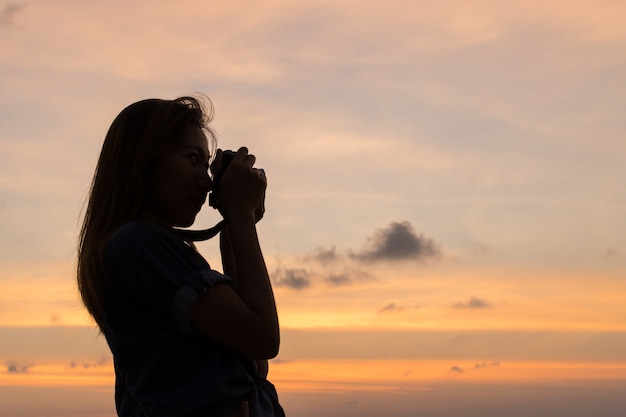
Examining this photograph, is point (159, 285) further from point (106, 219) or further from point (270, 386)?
point (270, 386)

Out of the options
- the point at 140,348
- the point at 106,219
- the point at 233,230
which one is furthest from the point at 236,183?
the point at 140,348

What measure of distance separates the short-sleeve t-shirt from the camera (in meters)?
0.41

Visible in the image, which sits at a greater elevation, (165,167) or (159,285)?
(165,167)

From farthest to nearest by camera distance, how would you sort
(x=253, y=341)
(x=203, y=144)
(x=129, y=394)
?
(x=203, y=144) < (x=129, y=394) < (x=253, y=341)

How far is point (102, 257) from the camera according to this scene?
4055mm

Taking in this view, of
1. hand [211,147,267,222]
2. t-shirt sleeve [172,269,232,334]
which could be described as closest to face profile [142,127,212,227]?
hand [211,147,267,222]

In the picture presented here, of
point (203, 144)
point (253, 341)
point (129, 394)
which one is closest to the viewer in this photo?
point (253, 341)

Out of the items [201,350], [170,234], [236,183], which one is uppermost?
[236,183]

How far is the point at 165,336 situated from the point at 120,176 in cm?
94

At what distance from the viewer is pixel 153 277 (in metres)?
3.92

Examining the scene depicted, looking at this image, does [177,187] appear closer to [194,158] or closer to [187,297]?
[194,158]

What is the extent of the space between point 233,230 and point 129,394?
1.03 metres

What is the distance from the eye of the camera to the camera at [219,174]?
4.35m

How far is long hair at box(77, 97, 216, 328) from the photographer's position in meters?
4.21
